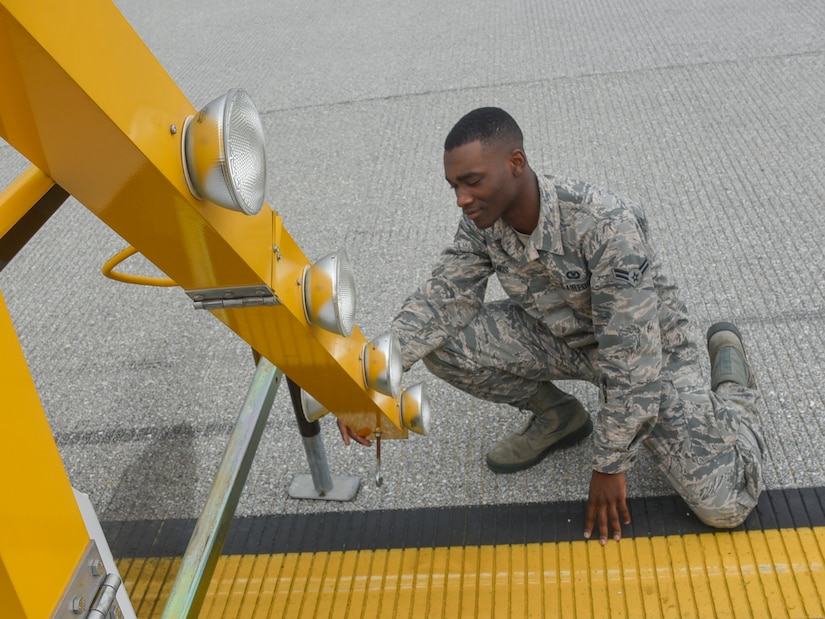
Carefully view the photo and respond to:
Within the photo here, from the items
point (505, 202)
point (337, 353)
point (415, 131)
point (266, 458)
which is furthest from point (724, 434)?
point (415, 131)

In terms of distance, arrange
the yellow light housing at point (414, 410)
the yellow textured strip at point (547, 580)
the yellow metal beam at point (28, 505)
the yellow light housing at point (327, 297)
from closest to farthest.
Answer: the yellow metal beam at point (28, 505) → the yellow light housing at point (327, 297) → the yellow textured strip at point (547, 580) → the yellow light housing at point (414, 410)

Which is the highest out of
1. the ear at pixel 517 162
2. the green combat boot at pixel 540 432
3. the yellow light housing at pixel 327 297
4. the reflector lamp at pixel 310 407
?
the yellow light housing at pixel 327 297

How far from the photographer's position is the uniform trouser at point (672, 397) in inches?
77.7

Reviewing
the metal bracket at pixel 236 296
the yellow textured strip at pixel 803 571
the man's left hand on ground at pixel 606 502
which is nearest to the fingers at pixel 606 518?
the man's left hand on ground at pixel 606 502

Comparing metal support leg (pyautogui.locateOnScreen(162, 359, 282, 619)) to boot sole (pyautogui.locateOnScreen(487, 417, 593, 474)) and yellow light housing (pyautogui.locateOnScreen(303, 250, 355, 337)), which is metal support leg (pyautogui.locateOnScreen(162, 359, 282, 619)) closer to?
yellow light housing (pyautogui.locateOnScreen(303, 250, 355, 337))

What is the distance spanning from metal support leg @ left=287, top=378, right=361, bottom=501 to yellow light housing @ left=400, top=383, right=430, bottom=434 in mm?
241

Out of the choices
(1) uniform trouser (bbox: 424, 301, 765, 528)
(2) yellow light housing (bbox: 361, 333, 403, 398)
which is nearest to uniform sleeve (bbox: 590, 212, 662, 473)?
(1) uniform trouser (bbox: 424, 301, 765, 528)

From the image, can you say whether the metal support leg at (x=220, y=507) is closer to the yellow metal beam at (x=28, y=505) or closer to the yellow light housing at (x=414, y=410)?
the yellow light housing at (x=414, y=410)

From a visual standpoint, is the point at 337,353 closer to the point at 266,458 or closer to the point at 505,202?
the point at 505,202

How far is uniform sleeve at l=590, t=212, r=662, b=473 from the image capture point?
1.89 meters

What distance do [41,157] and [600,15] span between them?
5046 mm

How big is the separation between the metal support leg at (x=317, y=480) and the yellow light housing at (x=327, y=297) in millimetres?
640

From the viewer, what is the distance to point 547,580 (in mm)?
1961

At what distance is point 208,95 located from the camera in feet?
16.4
